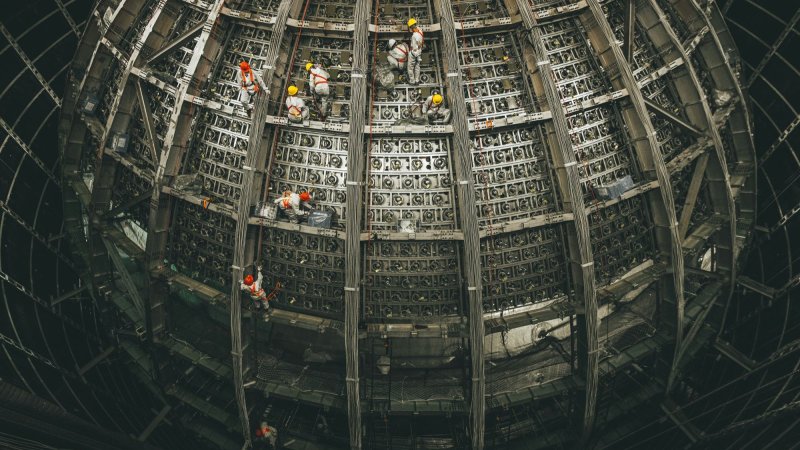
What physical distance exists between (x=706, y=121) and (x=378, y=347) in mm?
13391

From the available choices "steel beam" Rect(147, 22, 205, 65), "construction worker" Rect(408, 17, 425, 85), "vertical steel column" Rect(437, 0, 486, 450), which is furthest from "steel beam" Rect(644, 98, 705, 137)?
"steel beam" Rect(147, 22, 205, 65)

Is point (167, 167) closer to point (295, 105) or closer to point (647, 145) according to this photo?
point (295, 105)

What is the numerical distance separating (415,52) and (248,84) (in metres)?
5.07

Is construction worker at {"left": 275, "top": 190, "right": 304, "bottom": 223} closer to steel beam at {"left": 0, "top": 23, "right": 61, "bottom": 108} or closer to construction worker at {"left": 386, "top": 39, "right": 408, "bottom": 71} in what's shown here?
construction worker at {"left": 386, "top": 39, "right": 408, "bottom": 71}

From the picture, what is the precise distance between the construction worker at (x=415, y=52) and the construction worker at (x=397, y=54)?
0.18 metres

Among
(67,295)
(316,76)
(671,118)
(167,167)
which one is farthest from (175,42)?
(671,118)

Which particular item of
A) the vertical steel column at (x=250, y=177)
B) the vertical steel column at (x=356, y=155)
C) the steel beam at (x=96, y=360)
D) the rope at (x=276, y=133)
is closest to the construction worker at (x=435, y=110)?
the vertical steel column at (x=356, y=155)

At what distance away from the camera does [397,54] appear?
51.2ft

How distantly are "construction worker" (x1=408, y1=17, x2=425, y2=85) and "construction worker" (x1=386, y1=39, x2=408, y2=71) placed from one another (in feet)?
0.60

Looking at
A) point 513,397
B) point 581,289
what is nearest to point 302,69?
point 581,289

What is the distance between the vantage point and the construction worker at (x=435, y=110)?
15717 mm

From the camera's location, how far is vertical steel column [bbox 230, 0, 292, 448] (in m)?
15.6

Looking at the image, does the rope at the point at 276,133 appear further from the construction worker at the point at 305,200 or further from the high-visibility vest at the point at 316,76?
the construction worker at the point at 305,200

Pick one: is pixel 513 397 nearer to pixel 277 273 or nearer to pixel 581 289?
pixel 581 289
